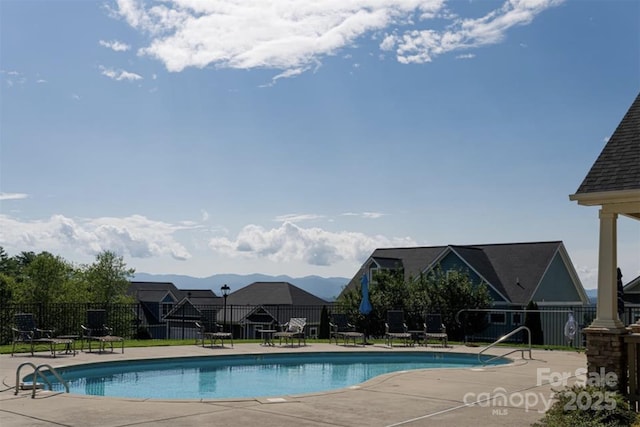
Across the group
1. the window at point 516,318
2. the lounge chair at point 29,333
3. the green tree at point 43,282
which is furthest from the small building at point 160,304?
the lounge chair at point 29,333

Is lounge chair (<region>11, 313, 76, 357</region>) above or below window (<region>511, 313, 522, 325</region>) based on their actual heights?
above

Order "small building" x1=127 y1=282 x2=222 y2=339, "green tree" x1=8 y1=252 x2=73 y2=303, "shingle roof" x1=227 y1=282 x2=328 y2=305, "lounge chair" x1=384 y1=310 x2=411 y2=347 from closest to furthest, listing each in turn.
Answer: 1. "lounge chair" x1=384 y1=310 x2=411 y2=347
2. "green tree" x1=8 y1=252 x2=73 y2=303
3. "shingle roof" x1=227 y1=282 x2=328 y2=305
4. "small building" x1=127 y1=282 x2=222 y2=339

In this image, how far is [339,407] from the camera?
28.9 ft

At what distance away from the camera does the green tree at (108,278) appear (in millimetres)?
51031

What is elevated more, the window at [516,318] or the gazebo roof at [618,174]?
the gazebo roof at [618,174]

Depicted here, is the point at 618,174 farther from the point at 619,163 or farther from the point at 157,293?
the point at 157,293

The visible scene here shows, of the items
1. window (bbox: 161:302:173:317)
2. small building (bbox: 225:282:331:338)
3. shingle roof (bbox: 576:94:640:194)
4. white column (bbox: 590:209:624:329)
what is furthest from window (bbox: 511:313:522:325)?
window (bbox: 161:302:173:317)

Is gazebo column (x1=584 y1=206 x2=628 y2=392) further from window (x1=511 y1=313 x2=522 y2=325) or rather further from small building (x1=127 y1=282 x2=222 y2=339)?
small building (x1=127 y1=282 x2=222 y2=339)

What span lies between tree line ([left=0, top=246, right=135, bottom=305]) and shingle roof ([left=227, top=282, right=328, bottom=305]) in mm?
9139

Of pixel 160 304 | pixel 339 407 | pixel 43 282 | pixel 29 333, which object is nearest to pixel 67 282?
pixel 43 282

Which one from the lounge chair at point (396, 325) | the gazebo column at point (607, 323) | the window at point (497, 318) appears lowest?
the window at point (497, 318)

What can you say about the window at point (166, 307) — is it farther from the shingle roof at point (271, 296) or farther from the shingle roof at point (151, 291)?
the shingle roof at point (271, 296)

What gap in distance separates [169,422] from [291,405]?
190cm

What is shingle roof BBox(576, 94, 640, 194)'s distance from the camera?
9.02 metres
